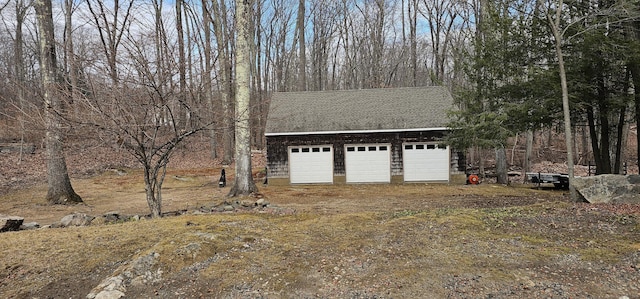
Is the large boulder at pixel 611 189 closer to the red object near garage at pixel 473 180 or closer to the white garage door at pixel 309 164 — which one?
the red object near garage at pixel 473 180

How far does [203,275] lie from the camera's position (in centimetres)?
436

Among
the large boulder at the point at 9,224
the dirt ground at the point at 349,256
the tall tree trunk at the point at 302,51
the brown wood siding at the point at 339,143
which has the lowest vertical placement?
the dirt ground at the point at 349,256

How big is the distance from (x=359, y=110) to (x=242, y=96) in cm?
761

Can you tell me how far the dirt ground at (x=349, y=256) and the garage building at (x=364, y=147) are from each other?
9.24 meters

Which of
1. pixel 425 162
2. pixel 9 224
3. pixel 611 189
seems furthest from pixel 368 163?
pixel 9 224

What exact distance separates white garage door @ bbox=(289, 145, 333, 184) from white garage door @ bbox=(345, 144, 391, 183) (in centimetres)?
95

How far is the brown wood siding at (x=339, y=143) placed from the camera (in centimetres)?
1662

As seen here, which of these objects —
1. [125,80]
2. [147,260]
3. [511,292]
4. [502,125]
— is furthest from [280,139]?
[511,292]

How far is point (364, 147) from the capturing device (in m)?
17.1

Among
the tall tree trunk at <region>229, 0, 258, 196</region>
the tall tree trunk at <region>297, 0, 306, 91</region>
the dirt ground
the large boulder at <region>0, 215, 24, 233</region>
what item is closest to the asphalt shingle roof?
the tall tree trunk at <region>229, 0, 258, 196</region>

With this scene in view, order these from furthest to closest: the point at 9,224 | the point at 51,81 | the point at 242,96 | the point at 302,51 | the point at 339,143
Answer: the point at 302,51
the point at 339,143
the point at 242,96
the point at 51,81
the point at 9,224

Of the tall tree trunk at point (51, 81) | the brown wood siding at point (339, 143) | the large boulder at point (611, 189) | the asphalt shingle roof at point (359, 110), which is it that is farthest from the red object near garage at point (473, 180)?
the tall tree trunk at point (51, 81)

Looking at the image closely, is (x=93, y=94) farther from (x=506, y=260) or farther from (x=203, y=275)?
(x=506, y=260)

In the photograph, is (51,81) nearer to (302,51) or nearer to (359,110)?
(359,110)
